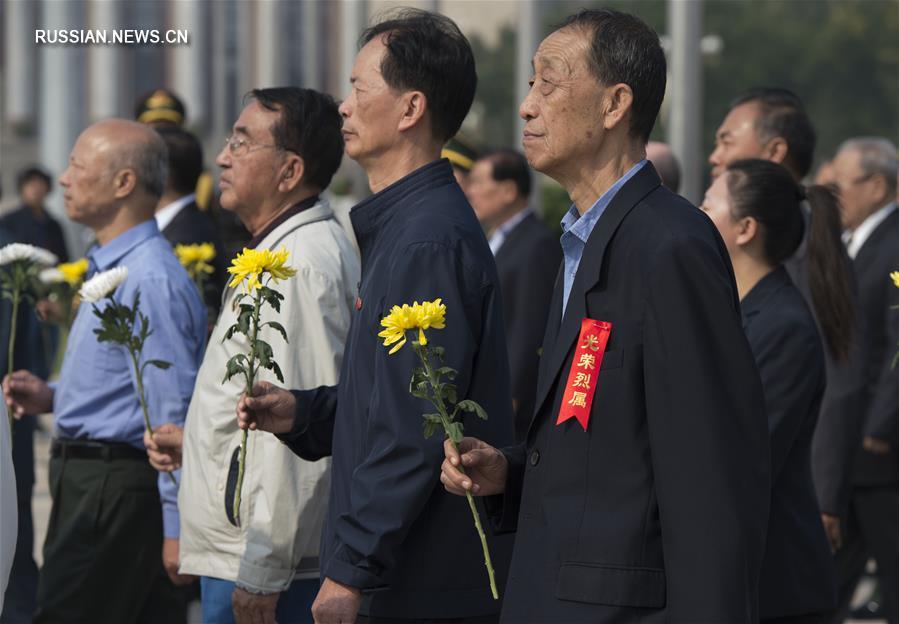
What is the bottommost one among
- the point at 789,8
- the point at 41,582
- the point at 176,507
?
the point at 41,582

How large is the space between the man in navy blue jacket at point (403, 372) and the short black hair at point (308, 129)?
742mm

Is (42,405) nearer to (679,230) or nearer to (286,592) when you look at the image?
(286,592)

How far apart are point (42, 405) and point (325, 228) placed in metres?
1.52

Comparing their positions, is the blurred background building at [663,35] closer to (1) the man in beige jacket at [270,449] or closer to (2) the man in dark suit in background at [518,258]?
(2) the man in dark suit in background at [518,258]

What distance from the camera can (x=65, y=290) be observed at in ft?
20.0

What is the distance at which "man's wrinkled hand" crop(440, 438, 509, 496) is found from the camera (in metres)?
3.03

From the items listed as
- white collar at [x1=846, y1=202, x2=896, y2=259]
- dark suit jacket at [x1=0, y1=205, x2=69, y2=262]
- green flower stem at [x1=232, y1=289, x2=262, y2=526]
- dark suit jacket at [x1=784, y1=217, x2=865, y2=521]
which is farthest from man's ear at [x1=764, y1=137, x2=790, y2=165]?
dark suit jacket at [x1=0, y1=205, x2=69, y2=262]

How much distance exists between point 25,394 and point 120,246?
0.61 m

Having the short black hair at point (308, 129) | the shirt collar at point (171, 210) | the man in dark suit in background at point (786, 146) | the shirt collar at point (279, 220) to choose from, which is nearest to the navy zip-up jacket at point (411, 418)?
the shirt collar at point (279, 220)

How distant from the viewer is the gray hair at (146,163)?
5.50 metres

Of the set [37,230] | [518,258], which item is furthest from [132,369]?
[37,230]

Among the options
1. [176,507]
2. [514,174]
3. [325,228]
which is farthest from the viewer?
[514,174]

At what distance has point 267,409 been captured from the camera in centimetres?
376

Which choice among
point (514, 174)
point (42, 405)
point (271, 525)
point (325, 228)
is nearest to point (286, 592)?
point (271, 525)
